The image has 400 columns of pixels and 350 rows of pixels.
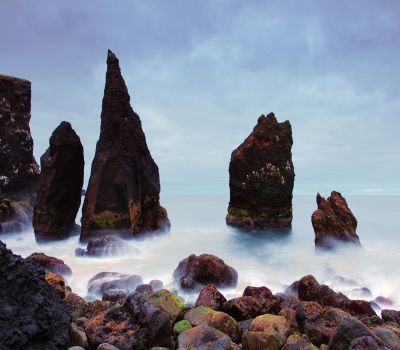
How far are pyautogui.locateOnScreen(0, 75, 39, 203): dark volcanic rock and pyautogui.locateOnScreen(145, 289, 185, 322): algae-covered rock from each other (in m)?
29.1

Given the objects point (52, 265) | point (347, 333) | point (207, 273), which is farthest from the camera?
point (52, 265)

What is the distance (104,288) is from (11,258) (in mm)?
7691

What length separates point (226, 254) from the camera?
21594mm

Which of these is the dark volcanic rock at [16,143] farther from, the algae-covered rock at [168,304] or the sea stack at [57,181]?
the algae-covered rock at [168,304]

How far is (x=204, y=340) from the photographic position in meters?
5.91

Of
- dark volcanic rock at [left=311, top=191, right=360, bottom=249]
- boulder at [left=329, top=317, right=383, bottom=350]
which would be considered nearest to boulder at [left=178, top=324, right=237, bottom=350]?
A: boulder at [left=329, top=317, right=383, bottom=350]

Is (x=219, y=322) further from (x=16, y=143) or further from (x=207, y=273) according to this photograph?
(x=16, y=143)

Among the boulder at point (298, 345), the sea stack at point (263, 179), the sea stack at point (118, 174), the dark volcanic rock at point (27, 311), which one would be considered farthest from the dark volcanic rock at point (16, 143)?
the boulder at point (298, 345)

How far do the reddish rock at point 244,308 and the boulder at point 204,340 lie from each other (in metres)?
2.22

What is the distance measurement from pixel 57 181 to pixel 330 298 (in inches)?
676

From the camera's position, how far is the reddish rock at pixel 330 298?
9656 millimetres

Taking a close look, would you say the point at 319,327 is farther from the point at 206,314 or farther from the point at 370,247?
the point at 370,247

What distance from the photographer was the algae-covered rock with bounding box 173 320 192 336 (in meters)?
6.81

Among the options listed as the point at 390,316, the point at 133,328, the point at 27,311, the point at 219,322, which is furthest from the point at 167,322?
the point at 390,316
